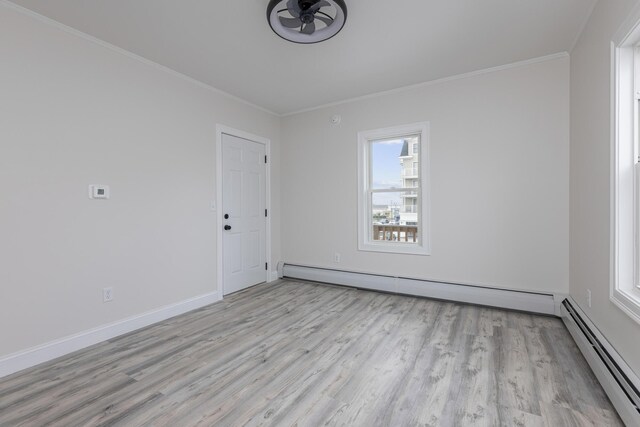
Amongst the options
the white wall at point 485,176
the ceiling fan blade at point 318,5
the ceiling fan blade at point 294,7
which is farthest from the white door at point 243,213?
the ceiling fan blade at point 318,5

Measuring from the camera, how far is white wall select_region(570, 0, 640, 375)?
6.07 ft

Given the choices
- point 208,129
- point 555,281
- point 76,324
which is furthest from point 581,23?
point 76,324

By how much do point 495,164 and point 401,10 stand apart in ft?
6.57

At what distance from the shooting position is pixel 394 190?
4.09 metres

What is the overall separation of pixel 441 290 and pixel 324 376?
6.98 ft

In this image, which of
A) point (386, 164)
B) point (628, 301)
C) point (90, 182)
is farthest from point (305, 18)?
point (628, 301)

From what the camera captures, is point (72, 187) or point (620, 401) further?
point (72, 187)

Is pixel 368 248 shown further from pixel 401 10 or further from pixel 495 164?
pixel 401 10

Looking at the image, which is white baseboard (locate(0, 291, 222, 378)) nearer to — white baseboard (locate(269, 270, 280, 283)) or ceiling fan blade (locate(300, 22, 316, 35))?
white baseboard (locate(269, 270, 280, 283))

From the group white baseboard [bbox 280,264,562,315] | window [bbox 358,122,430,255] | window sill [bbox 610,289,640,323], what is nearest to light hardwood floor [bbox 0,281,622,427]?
white baseboard [bbox 280,264,562,315]

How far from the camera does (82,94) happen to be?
2557 millimetres

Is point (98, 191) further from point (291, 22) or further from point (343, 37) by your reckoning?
point (343, 37)

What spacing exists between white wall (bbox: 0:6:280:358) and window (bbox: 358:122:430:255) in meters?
2.16

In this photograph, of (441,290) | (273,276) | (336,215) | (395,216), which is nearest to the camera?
(441,290)
